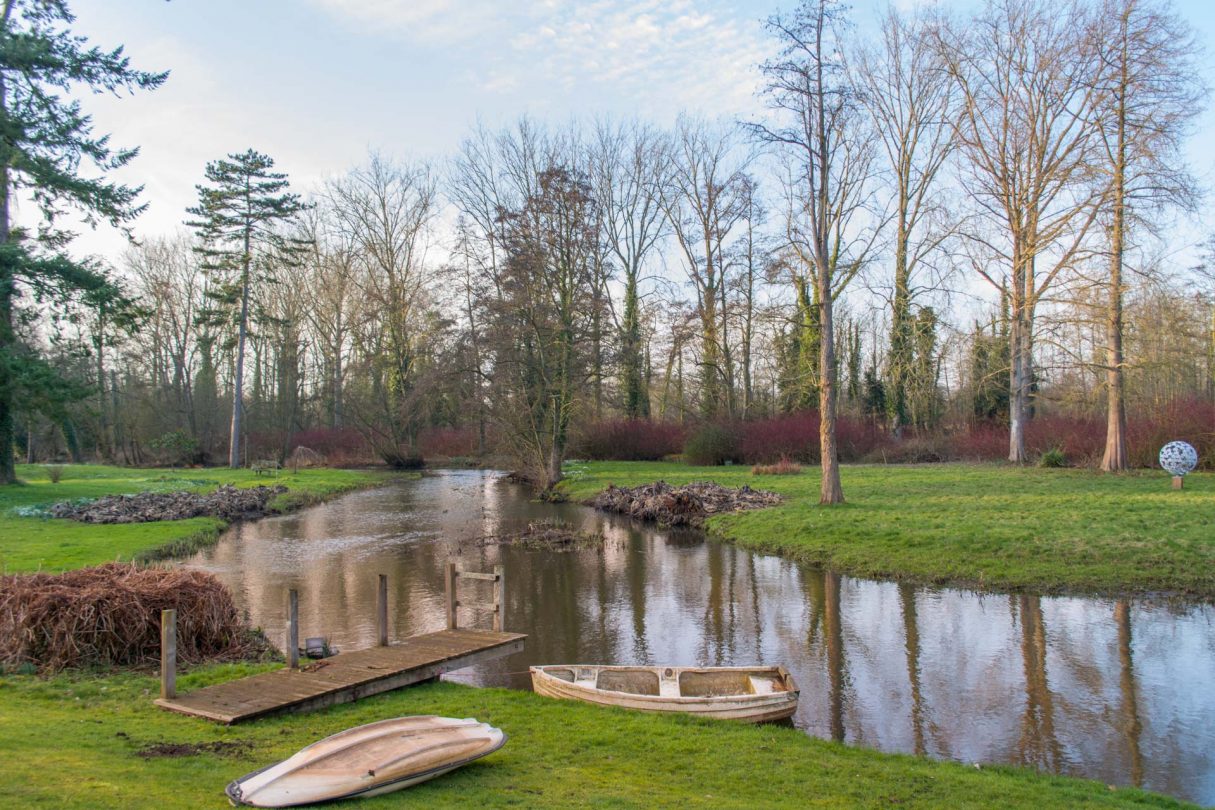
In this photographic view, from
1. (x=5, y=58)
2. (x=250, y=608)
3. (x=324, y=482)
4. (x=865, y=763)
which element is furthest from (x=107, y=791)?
(x=324, y=482)

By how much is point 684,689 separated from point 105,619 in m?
6.73

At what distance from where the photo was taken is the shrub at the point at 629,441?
43688 millimetres

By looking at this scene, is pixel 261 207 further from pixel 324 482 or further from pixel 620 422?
pixel 620 422

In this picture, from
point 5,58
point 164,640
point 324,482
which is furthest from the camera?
point 324,482

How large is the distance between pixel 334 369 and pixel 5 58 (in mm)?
34470

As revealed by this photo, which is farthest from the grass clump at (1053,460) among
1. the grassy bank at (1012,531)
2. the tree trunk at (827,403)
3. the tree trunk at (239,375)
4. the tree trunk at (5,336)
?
the tree trunk at (239,375)

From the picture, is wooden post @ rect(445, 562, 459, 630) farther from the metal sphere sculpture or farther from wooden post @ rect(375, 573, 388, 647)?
the metal sphere sculpture

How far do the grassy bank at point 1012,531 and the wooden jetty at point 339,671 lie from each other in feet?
27.4

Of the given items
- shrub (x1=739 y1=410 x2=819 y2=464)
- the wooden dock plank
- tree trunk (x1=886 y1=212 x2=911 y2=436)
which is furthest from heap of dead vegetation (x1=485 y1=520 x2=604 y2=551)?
tree trunk (x1=886 y1=212 x2=911 y2=436)

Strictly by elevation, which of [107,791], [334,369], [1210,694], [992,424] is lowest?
[1210,694]

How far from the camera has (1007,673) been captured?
1001 centimetres

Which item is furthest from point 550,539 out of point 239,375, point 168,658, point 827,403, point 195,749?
point 239,375

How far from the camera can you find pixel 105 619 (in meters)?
9.34

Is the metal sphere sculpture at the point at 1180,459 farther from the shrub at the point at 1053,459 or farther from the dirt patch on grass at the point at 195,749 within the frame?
the dirt patch on grass at the point at 195,749
